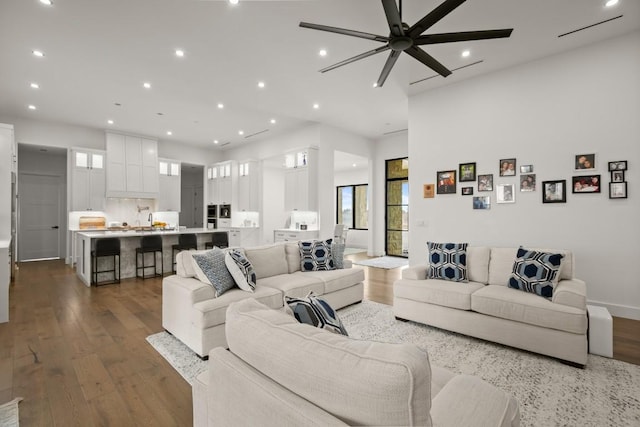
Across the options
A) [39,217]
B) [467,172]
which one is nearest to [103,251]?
[39,217]

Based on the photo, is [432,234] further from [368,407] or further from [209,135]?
[209,135]

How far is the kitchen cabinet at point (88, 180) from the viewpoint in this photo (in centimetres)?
748

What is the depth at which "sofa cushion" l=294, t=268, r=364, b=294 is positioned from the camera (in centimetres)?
376

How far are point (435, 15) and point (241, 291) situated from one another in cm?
304

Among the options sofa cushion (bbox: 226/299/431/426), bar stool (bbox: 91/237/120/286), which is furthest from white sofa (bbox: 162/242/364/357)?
bar stool (bbox: 91/237/120/286)

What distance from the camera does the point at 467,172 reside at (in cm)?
489

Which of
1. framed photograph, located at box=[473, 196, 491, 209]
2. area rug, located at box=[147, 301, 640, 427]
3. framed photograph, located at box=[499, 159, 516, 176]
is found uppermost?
framed photograph, located at box=[499, 159, 516, 176]

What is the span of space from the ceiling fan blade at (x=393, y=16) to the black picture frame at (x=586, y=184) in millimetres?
3142

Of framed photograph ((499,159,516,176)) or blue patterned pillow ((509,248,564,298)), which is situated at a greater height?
framed photograph ((499,159,516,176))

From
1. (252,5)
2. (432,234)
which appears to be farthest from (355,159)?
(252,5)

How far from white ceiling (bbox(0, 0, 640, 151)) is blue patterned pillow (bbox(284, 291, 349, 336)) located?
10.3 ft

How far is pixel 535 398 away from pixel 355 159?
27.4 feet

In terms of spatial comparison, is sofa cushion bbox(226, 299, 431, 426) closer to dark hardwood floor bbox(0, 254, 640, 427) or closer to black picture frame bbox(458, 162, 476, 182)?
dark hardwood floor bbox(0, 254, 640, 427)

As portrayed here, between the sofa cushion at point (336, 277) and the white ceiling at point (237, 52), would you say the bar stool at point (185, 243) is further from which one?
the sofa cushion at point (336, 277)
